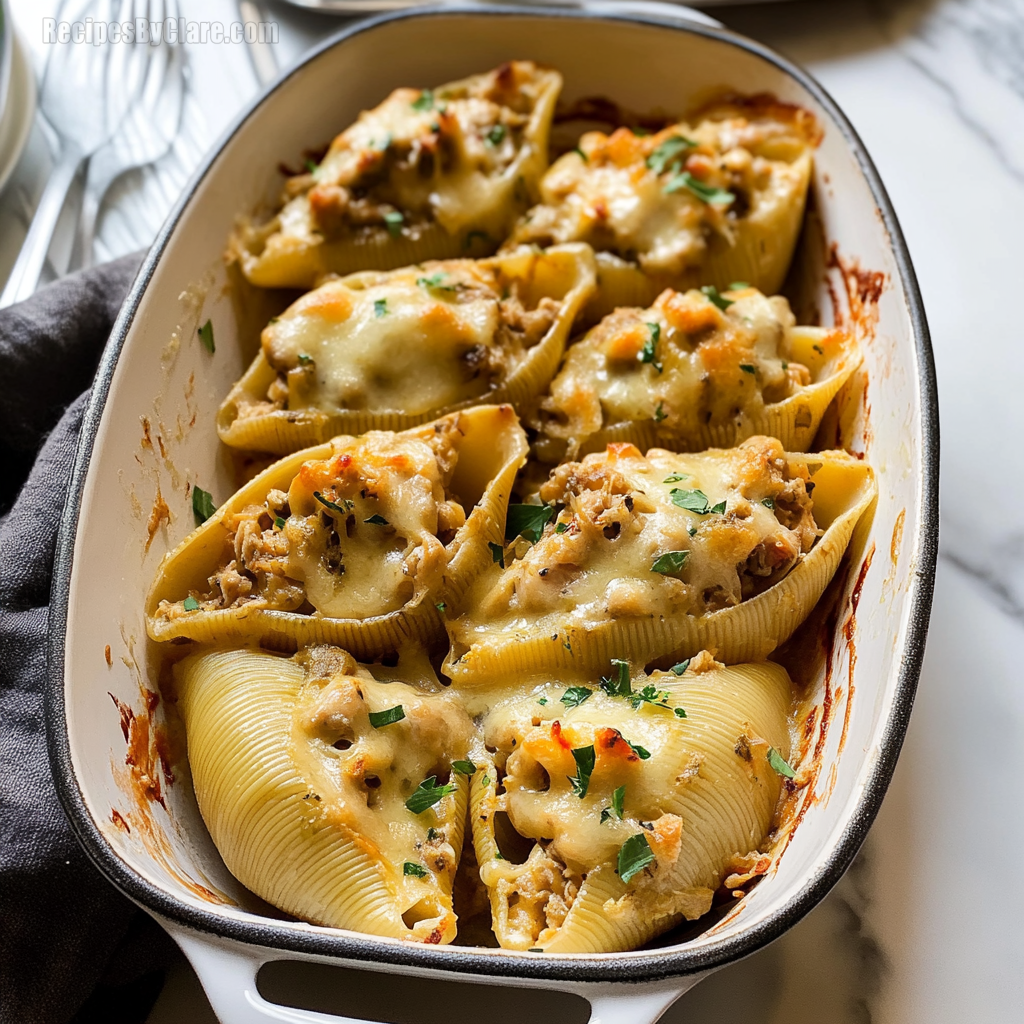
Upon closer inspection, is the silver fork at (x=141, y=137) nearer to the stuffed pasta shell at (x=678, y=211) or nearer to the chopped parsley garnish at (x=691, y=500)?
the stuffed pasta shell at (x=678, y=211)

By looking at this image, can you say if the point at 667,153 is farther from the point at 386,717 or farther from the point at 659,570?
the point at 386,717

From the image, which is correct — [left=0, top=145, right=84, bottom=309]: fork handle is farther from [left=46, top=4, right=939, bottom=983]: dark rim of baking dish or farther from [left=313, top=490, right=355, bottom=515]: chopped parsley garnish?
[left=313, top=490, right=355, bottom=515]: chopped parsley garnish

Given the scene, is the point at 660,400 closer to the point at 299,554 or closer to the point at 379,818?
the point at 299,554

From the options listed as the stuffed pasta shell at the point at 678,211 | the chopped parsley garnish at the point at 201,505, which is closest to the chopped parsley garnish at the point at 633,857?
the chopped parsley garnish at the point at 201,505

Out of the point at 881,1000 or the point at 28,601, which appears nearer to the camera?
the point at 881,1000

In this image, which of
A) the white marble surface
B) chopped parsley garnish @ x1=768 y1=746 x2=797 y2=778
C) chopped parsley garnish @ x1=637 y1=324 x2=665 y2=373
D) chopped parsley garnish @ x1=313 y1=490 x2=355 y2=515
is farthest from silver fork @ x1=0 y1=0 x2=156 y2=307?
Answer: chopped parsley garnish @ x1=768 y1=746 x2=797 y2=778

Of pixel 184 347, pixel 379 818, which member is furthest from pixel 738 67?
pixel 379 818
